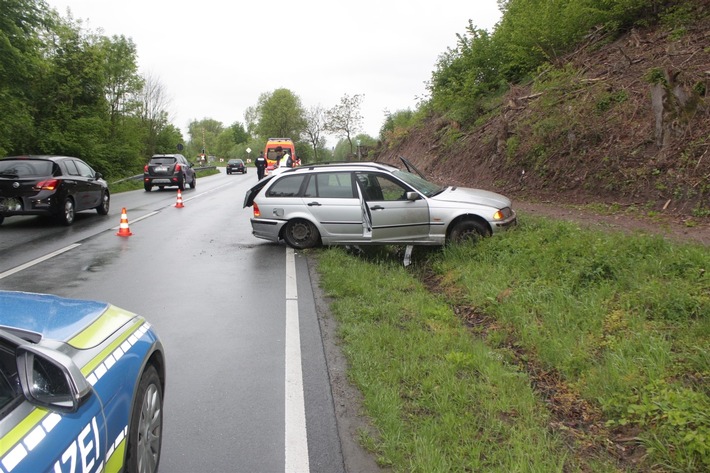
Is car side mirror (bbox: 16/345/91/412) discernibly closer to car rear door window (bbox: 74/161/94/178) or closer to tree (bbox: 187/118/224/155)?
car rear door window (bbox: 74/161/94/178)

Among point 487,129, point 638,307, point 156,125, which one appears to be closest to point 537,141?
Answer: point 487,129

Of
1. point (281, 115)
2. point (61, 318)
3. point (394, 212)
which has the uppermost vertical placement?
point (281, 115)

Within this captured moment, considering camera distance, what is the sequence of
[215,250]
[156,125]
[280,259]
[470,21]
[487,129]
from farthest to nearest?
[156,125] < [470,21] < [487,129] < [215,250] < [280,259]

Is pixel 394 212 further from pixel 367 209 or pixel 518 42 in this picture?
pixel 518 42

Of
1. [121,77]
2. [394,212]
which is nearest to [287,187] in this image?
[394,212]

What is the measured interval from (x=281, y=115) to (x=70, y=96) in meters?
61.8

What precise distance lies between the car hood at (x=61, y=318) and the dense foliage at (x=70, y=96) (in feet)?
53.4

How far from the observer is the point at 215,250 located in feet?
34.0

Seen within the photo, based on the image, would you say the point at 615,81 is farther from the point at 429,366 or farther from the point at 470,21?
the point at 429,366

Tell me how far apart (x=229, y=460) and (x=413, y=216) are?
6.29m

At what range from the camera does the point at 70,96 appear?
28156 millimetres

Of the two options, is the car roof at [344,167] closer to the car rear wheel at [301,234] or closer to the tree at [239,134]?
the car rear wheel at [301,234]

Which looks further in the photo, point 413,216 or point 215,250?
point 215,250

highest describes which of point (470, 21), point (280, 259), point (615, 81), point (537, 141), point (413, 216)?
point (470, 21)
